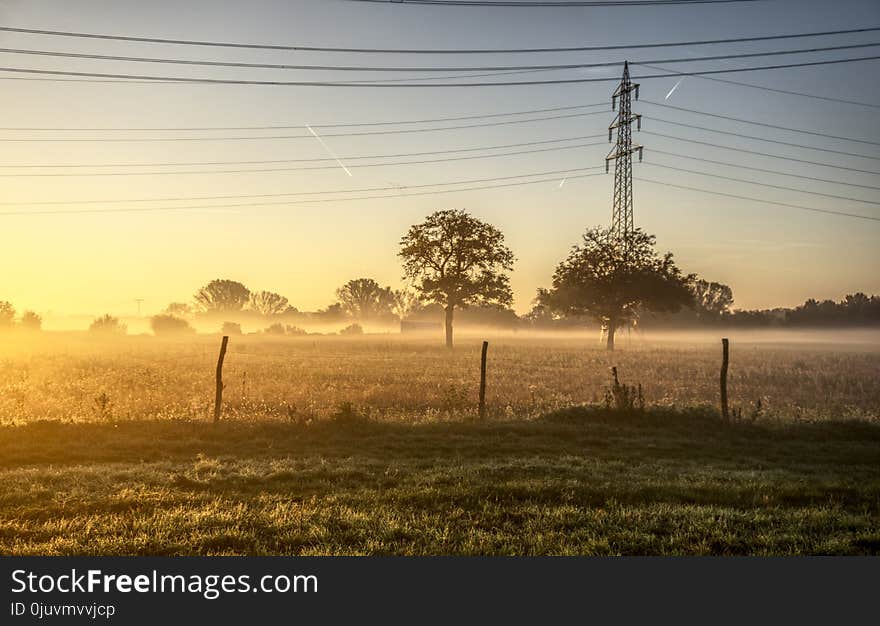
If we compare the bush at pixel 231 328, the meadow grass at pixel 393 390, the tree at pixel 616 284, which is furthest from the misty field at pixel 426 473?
the bush at pixel 231 328

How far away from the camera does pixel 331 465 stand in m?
12.7

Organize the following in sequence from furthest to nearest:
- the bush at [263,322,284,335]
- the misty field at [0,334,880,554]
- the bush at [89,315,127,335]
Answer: the bush at [263,322,284,335] → the bush at [89,315,127,335] → the misty field at [0,334,880,554]

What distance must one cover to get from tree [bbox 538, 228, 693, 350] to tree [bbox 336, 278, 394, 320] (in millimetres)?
89453

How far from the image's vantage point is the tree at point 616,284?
71.4 metres

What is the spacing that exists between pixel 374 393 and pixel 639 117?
4196 centimetres

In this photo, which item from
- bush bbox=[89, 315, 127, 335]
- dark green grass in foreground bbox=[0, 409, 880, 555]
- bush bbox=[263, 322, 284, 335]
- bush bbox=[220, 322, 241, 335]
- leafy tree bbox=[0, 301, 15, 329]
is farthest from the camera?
bush bbox=[263, 322, 284, 335]

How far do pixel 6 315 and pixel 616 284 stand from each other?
97.7 meters

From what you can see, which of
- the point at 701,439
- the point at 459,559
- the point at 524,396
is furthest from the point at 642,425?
the point at 459,559

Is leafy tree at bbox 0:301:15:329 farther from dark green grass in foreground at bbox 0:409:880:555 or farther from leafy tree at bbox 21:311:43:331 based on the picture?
dark green grass in foreground at bbox 0:409:880:555

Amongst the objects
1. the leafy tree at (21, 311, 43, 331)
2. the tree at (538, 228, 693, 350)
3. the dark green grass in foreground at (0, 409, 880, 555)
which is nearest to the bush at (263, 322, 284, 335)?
the leafy tree at (21, 311, 43, 331)

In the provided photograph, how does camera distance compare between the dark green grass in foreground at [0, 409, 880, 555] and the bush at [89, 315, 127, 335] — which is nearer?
the dark green grass in foreground at [0, 409, 880, 555]

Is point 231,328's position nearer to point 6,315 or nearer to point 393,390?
point 6,315

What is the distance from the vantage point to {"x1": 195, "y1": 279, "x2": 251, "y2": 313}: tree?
158250 mm

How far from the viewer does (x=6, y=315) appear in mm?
99438
